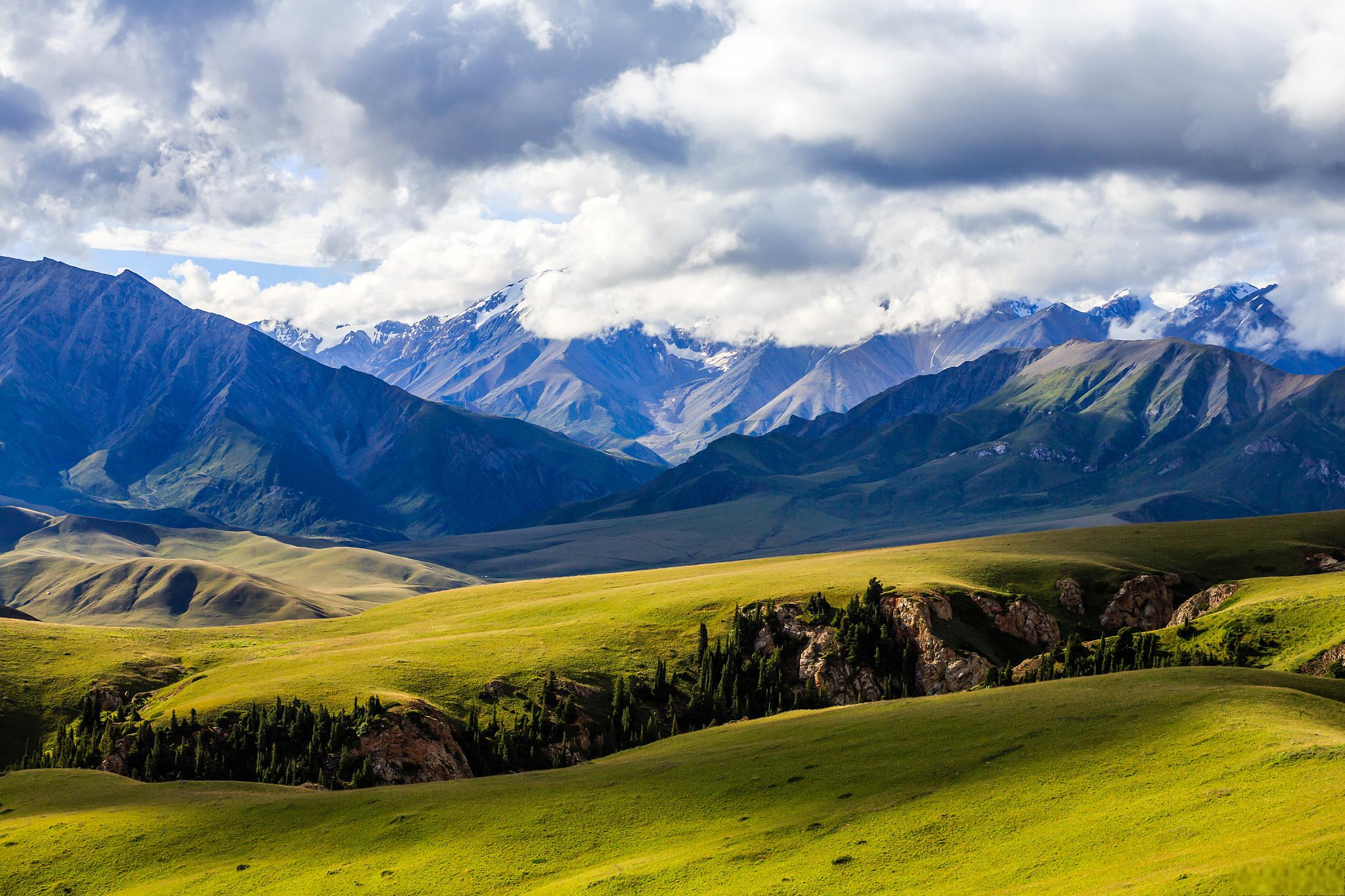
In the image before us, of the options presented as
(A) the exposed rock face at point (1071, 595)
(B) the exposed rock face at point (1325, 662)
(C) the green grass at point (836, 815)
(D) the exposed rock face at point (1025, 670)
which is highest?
(A) the exposed rock face at point (1071, 595)

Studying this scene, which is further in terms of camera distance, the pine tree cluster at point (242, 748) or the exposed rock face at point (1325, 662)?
the exposed rock face at point (1325, 662)

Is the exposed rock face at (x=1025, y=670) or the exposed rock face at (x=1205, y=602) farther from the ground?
the exposed rock face at (x=1205, y=602)

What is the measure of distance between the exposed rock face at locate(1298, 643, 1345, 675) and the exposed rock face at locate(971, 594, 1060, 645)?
42.5 meters

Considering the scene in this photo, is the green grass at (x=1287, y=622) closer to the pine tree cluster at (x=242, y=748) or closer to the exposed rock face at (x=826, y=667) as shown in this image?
the exposed rock face at (x=826, y=667)

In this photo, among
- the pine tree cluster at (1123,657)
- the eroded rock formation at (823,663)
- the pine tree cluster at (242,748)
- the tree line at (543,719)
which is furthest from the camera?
the eroded rock formation at (823,663)

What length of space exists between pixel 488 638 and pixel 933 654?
65160 millimetres

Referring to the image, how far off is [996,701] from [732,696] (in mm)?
54356

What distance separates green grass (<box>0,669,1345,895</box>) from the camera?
55.6 meters

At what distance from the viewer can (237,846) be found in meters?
75.3

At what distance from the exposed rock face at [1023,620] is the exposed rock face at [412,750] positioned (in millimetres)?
82444

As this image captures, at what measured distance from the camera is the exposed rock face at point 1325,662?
11606 cm

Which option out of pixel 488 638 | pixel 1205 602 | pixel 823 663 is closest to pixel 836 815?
pixel 823 663

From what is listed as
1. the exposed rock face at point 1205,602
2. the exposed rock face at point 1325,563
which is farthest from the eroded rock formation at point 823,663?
the exposed rock face at point 1325,563

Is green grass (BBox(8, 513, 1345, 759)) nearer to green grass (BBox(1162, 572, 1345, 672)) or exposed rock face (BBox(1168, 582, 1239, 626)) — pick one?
exposed rock face (BBox(1168, 582, 1239, 626))
